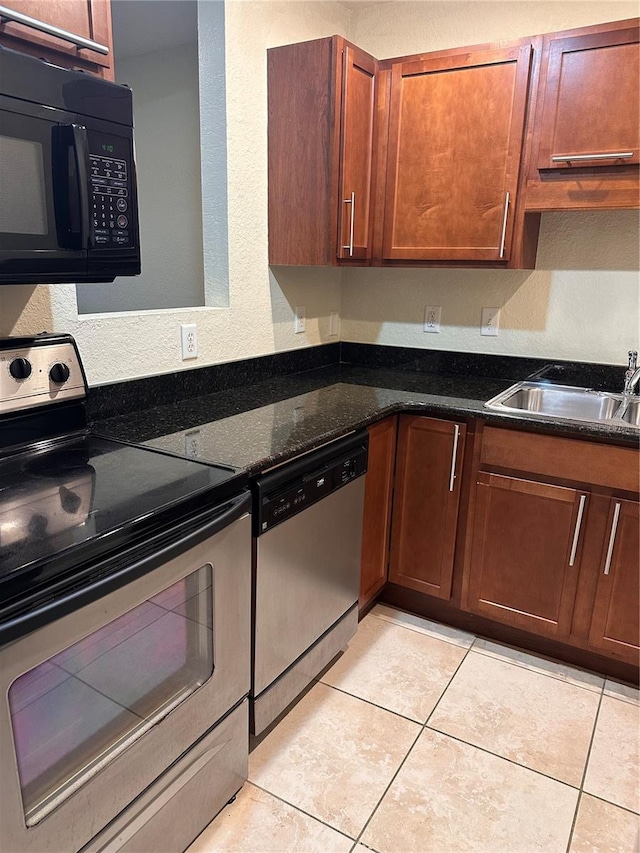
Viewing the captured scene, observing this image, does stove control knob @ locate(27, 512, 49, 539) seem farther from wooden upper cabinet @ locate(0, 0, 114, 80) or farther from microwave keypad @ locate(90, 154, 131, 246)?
wooden upper cabinet @ locate(0, 0, 114, 80)

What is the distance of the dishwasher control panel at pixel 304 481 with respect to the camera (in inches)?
61.4

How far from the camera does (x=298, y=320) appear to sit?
268 centimetres

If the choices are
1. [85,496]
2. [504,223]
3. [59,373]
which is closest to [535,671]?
[504,223]

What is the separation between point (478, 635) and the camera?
2.36 metres

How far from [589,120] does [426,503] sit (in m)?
1.41

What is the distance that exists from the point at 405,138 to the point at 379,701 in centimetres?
203

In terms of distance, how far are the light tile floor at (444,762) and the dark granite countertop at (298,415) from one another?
88 cm

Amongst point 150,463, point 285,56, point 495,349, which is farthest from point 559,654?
point 285,56

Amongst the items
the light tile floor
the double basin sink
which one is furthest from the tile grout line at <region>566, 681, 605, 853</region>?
the double basin sink

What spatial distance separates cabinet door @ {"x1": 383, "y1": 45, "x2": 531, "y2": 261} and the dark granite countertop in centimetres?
53

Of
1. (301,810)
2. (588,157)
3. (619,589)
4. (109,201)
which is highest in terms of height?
(588,157)

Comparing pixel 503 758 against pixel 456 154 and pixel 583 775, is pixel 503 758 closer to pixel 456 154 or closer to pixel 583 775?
pixel 583 775

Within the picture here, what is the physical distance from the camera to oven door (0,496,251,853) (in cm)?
101

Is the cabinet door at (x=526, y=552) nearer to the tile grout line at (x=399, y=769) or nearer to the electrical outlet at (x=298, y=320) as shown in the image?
the tile grout line at (x=399, y=769)
